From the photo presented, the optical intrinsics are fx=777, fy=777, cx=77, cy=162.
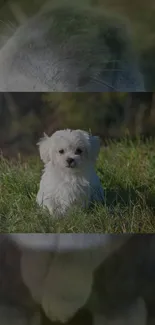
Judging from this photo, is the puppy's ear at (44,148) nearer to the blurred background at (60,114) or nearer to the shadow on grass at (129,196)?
the blurred background at (60,114)

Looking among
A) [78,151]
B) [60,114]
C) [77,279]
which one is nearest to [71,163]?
[78,151]

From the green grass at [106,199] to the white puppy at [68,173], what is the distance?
0.02 metres

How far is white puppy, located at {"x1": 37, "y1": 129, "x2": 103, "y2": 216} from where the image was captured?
187 centimetres

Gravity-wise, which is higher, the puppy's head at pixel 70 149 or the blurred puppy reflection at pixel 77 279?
the puppy's head at pixel 70 149

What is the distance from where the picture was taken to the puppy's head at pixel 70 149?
73.3 inches

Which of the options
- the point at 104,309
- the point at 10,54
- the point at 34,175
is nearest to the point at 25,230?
the point at 34,175

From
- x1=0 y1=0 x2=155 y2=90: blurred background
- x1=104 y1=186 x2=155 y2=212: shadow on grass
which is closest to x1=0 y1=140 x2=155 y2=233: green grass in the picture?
x1=104 y1=186 x2=155 y2=212: shadow on grass

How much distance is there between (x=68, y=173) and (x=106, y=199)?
4.4 inches

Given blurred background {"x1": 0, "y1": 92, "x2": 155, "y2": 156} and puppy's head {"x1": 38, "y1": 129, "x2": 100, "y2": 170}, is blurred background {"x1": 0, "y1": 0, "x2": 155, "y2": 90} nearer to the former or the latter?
blurred background {"x1": 0, "y1": 92, "x2": 155, "y2": 156}

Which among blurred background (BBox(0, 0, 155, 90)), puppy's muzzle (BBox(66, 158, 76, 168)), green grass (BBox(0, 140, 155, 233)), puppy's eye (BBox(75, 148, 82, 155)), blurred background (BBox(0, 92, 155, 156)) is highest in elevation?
blurred background (BBox(0, 0, 155, 90))

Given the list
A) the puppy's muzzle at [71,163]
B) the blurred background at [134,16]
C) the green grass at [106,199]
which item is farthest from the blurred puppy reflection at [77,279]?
the blurred background at [134,16]

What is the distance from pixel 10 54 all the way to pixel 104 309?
2.14 feet

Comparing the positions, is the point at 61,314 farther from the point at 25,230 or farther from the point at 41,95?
the point at 41,95

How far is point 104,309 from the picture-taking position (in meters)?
1.88
